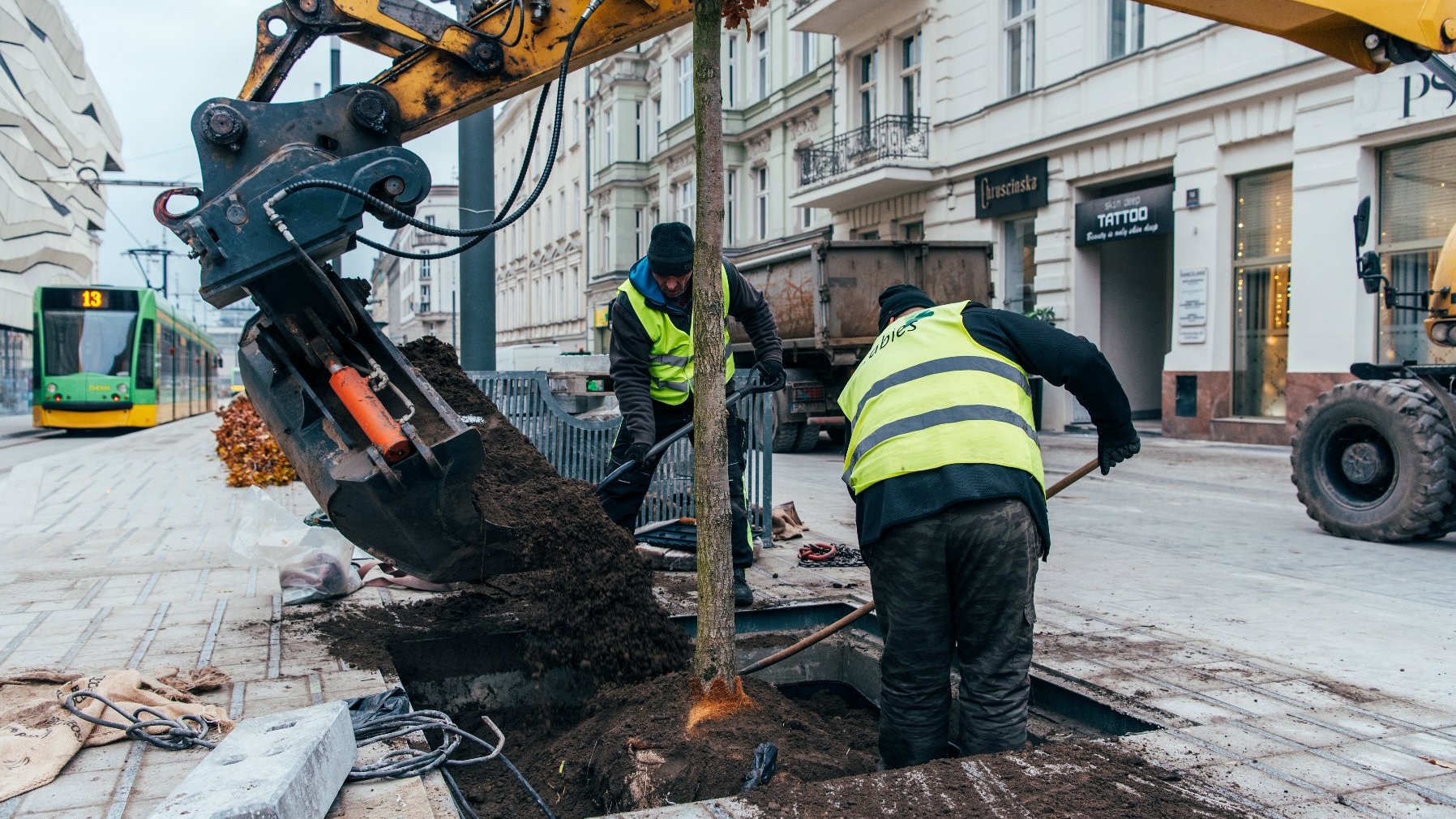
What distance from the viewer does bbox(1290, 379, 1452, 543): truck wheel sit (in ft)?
22.4

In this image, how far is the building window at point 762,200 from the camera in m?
27.4

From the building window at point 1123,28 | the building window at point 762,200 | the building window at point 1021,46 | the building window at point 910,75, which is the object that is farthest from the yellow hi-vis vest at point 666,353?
the building window at point 762,200

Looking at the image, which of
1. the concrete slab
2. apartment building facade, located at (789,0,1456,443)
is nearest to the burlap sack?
the concrete slab

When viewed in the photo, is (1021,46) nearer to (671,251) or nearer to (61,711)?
(671,251)

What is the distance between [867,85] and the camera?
22297mm

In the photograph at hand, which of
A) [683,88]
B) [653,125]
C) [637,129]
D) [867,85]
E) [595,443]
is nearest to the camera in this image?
[595,443]

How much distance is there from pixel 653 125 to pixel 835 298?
82.3ft

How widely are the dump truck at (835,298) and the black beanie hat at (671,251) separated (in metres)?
9.29

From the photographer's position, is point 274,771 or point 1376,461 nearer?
point 274,771

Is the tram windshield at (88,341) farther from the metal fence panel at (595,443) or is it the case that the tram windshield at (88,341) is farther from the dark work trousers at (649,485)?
the dark work trousers at (649,485)

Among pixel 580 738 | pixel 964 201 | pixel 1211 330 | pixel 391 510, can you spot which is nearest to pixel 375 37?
pixel 391 510

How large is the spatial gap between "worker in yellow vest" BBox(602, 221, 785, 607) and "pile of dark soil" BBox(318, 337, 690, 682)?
0.34m

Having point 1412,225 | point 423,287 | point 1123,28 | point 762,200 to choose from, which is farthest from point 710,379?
point 423,287

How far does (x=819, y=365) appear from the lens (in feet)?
48.3
